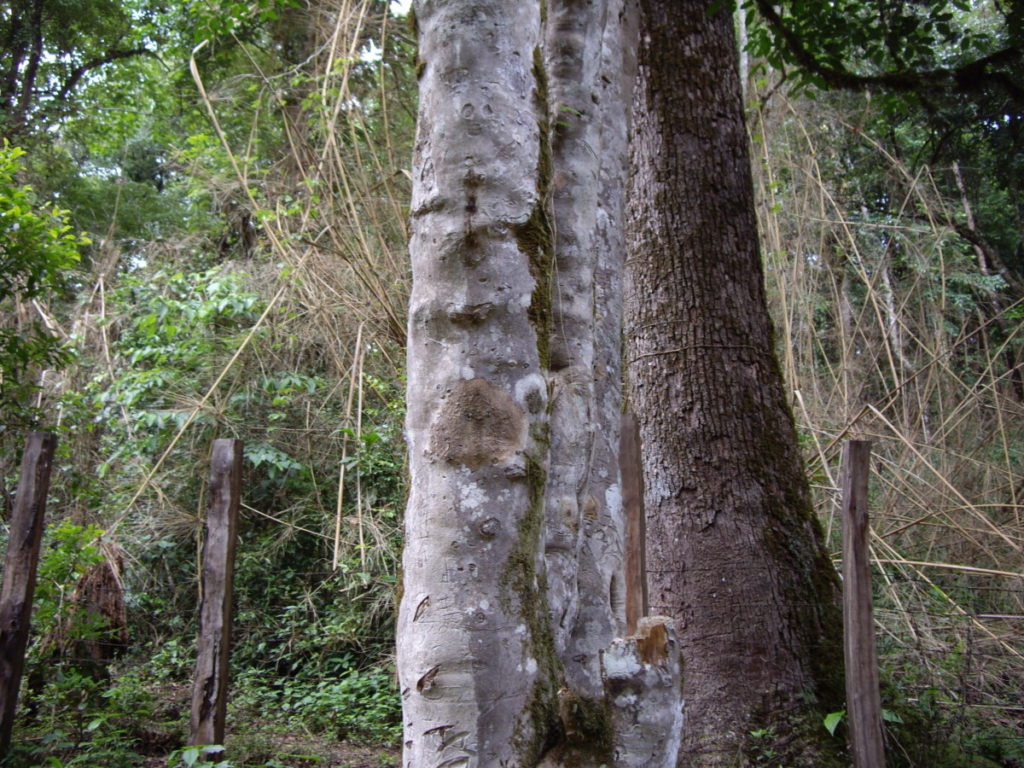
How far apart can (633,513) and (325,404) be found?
4705 mm

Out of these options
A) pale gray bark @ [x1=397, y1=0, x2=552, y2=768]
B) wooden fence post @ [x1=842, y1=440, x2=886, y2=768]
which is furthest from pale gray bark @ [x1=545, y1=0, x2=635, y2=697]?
wooden fence post @ [x1=842, y1=440, x2=886, y2=768]

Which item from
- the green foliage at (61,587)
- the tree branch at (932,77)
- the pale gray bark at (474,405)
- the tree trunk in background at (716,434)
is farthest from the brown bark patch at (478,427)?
the tree branch at (932,77)

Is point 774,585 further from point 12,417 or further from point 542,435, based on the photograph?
point 12,417

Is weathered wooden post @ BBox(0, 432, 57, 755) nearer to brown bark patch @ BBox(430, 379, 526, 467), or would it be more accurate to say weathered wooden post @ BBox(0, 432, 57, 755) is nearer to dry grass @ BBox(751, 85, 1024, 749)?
brown bark patch @ BBox(430, 379, 526, 467)

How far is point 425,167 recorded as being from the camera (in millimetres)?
2154

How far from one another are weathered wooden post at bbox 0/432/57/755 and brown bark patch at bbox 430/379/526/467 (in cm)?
282

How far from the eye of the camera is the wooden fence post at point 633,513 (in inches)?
103

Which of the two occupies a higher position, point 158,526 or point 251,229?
point 251,229

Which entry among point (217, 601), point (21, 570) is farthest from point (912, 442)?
point (21, 570)

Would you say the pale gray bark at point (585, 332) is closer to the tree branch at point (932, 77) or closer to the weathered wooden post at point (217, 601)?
the weathered wooden post at point (217, 601)

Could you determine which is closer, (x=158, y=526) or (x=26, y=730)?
(x=26, y=730)

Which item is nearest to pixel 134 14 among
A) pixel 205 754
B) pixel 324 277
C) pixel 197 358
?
pixel 197 358

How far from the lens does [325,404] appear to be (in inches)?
282

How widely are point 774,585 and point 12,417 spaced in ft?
14.2
